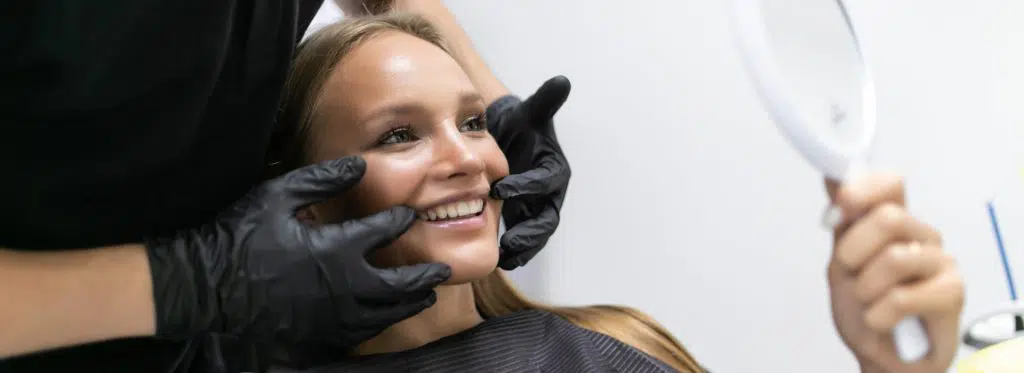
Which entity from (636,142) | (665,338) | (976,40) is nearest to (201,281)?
(665,338)

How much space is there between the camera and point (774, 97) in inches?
22.4

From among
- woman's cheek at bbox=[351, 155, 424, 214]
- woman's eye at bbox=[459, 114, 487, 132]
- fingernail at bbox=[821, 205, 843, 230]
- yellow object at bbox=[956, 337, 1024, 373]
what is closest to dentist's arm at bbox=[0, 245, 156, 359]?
woman's cheek at bbox=[351, 155, 424, 214]

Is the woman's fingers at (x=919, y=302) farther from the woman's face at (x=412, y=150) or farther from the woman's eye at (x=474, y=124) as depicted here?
the woman's eye at (x=474, y=124)

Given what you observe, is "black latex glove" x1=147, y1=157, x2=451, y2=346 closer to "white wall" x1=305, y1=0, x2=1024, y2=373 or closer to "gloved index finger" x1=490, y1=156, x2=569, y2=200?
"gloved index finger" x1=490, y1=156, x2=569, y2=200

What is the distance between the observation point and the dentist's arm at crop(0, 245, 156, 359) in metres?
0.64

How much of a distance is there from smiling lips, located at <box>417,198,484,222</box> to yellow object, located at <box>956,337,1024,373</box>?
58 centimetres

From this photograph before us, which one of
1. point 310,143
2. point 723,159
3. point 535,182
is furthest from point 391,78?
point 723,159

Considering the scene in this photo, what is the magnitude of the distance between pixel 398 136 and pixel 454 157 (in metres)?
0.08

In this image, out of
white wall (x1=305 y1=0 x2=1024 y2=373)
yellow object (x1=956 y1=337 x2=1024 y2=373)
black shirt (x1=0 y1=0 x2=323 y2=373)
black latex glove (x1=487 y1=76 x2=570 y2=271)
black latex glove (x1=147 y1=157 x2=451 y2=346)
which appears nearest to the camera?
black shirt (x1=0 y1=0 x2=323 y2=373)

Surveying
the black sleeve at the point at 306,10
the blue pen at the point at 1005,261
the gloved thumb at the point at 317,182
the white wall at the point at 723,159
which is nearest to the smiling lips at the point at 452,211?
the gloved thumb at the point at 317,182

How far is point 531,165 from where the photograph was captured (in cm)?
122

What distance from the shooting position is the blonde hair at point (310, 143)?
3.28ft

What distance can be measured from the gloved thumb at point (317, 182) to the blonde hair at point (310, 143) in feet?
0.60

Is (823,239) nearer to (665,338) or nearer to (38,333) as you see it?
(665,338)
